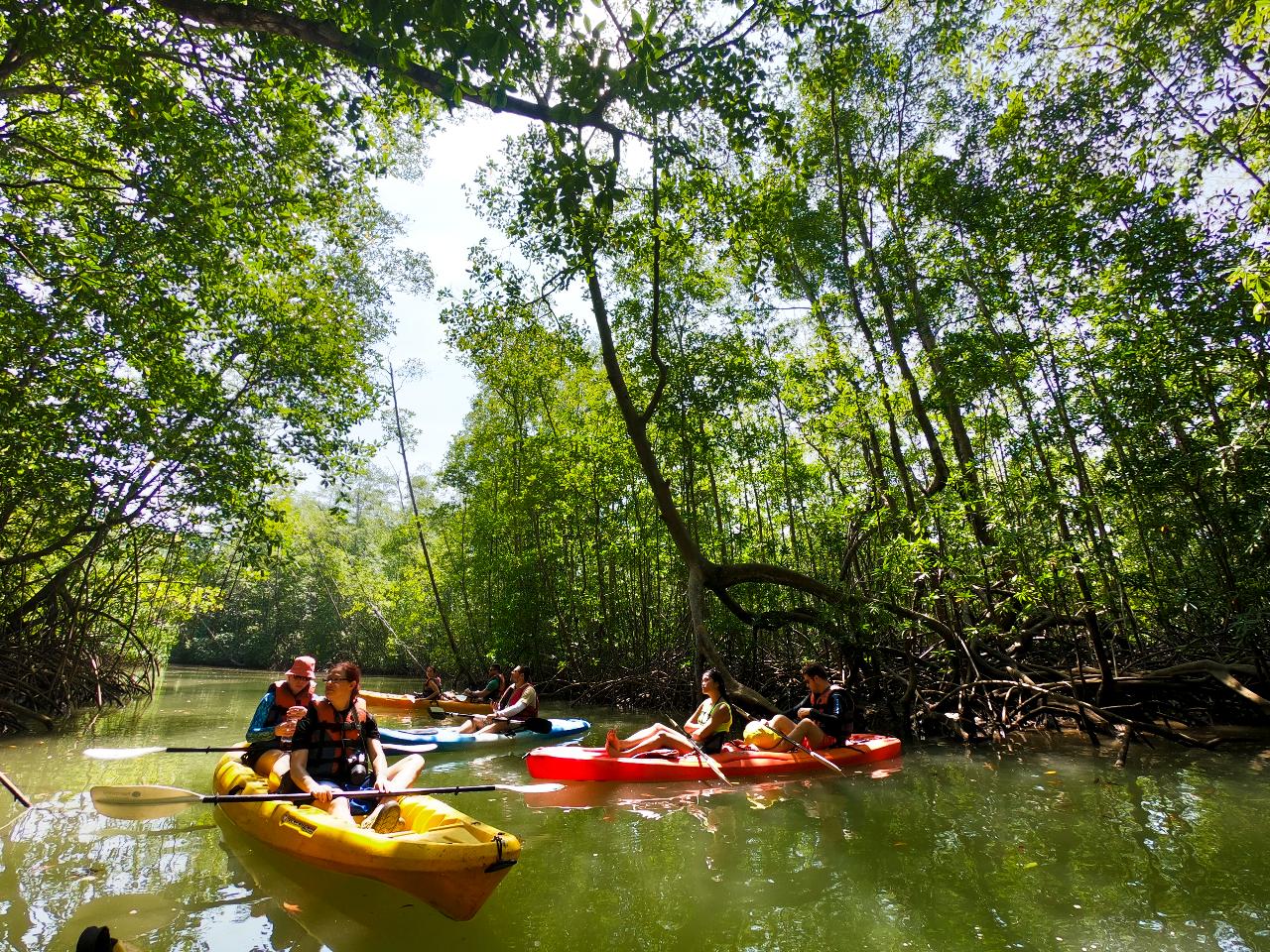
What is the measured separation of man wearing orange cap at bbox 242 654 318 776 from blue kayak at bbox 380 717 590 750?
2.13 meters

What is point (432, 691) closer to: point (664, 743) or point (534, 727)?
point (534, 727)

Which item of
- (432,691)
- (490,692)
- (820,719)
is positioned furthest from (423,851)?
(432,691)

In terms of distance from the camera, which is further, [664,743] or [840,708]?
[840,708]

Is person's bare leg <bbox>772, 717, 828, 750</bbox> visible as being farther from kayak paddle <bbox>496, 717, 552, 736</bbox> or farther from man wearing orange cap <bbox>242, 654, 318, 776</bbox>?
man wearing orange cap <bbox>242, 654, 318, 776</bbox>

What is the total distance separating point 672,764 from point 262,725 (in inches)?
139

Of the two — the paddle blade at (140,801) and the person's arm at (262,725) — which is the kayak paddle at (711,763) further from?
the paddle blade at (140,801)

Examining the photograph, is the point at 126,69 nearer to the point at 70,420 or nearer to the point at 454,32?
the point at 454,32

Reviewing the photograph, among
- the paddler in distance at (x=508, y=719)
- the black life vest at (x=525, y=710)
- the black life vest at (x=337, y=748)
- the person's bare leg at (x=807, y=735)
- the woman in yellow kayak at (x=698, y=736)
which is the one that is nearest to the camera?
the black life vest at (x=337, y=748)

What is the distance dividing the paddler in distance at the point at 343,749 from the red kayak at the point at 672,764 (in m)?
2.03

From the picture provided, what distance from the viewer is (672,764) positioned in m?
6.08

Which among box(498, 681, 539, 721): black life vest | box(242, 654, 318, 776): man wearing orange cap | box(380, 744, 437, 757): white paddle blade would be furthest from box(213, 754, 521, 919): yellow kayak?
box(498, 681, 539, 721): black life vest

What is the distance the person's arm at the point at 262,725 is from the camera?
5.27m

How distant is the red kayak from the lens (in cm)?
598

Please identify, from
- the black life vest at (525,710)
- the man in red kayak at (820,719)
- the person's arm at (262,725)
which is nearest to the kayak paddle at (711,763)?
the man in red kayak at (820,719)
